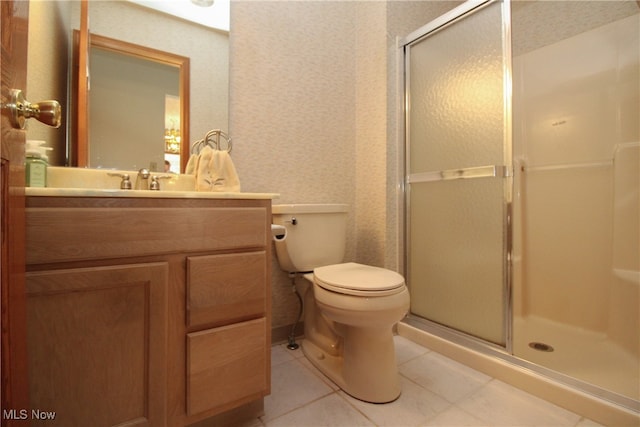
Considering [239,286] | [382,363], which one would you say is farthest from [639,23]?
[239,286]

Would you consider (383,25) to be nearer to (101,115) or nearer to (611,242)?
(101,115)

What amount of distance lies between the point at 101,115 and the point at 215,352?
107cm

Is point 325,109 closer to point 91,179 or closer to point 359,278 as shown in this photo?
point 359,278

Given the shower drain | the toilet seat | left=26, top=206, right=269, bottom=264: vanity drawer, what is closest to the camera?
left=26, top=206, right=269, bottom=264: vanity drawer

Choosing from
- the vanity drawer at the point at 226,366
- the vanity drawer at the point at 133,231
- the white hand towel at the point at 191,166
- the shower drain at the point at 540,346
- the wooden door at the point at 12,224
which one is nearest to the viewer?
the wooden door at the point at 12,224

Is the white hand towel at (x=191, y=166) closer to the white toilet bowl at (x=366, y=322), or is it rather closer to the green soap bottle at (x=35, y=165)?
the green soap bottle at (x=35, y=165)

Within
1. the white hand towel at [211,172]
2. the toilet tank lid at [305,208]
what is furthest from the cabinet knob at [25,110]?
the toilet tank lid at [305,208]

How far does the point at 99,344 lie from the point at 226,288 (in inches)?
12.6

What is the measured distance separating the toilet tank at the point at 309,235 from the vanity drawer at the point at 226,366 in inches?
19.9

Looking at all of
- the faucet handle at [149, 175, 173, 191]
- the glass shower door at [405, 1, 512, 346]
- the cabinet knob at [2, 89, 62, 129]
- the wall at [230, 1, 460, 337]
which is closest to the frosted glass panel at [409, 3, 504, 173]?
the glass shower door at [405, 1, 512, 346]

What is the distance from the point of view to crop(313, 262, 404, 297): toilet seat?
3.44 feet

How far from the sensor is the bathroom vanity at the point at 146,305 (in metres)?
0.65

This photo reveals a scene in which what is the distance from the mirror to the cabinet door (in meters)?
0.69

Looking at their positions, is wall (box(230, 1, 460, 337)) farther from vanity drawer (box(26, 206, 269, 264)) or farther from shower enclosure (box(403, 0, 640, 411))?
vanity drawer (box(26, 206, 269, 264))
